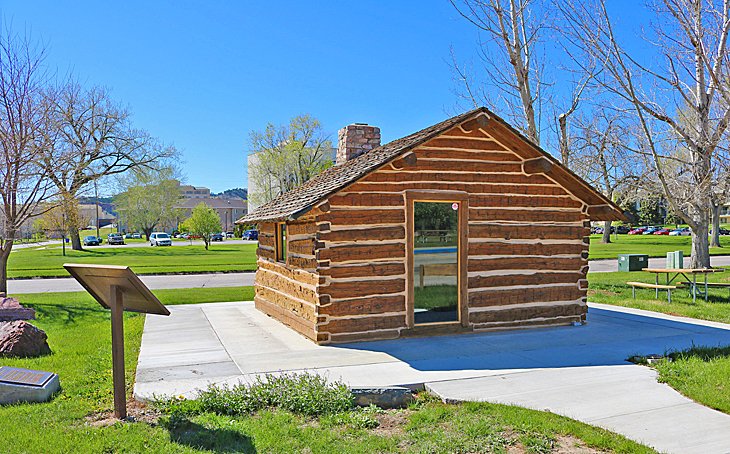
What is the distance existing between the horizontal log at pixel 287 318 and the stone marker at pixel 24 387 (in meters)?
4.04

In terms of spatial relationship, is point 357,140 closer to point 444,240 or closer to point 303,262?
point 444,240

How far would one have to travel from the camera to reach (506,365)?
7906 millimetres

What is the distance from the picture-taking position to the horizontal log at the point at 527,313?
34.1 feet

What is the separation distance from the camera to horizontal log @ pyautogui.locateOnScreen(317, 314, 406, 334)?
369 inches

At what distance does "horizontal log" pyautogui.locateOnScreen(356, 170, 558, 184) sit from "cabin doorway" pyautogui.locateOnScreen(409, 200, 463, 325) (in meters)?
0.42

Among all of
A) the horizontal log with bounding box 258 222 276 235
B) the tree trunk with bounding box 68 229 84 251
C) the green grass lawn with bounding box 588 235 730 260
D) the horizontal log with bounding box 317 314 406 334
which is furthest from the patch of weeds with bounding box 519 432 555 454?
the tree trunk with bounding box 68 229 84 251

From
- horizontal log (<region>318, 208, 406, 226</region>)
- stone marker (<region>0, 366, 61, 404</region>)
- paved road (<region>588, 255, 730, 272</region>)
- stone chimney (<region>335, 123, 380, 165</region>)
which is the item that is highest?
stone chimney (<region>335, 123, 380, 165</region>)

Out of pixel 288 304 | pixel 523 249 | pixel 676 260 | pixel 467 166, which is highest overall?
pixel 467 166

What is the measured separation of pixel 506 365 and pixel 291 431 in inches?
143

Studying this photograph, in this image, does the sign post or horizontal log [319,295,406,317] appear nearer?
the sign post

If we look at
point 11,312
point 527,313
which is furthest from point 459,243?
point 11,312

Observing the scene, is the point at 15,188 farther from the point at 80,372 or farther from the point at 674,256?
the point at 674,256

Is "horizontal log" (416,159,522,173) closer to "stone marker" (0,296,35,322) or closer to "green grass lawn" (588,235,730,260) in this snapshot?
"stone marker" (0,296,35,322)

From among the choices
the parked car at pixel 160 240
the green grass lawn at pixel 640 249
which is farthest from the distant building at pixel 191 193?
the green grass lawn at pixel 640 249
